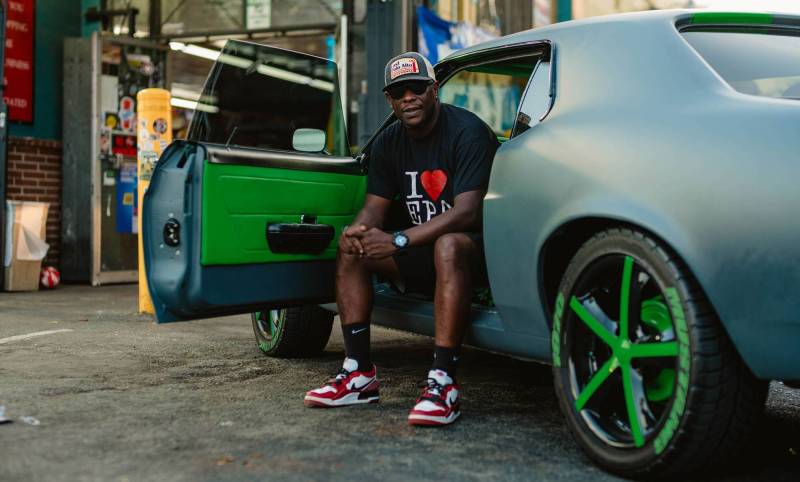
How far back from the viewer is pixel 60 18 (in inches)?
438

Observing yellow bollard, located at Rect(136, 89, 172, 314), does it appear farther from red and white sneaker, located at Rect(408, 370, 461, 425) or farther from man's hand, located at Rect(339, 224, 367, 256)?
red and white sneaker, located at Rect(408, 370, 461, 425)

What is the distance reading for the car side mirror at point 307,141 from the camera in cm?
399

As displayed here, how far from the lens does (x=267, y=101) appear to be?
4.13 meters

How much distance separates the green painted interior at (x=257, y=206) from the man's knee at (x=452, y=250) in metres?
0.62

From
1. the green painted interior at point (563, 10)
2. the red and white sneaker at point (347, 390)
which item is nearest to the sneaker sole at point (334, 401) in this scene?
the red and white sneaker at point (347, 390)

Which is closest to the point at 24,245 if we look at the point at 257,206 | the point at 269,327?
the point at 269,327

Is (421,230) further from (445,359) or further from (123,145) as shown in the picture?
(123,145)

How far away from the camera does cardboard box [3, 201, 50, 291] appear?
939 centimetres

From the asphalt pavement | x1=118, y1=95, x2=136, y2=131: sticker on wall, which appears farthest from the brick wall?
the asphalt pavement

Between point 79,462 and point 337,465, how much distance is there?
2.59ft

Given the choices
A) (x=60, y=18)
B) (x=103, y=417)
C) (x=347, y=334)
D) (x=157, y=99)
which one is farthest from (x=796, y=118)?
(x=60, y=18)

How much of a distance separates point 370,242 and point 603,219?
1.12m

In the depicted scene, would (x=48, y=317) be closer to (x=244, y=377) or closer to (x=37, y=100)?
(x=244, y=377)

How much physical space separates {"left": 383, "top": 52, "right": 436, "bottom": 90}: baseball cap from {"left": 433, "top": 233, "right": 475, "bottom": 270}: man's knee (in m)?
0.69
